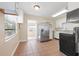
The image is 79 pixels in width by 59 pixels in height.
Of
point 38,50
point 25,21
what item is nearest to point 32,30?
point 25,21

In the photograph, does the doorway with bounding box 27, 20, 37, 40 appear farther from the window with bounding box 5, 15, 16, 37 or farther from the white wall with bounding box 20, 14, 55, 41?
the window with bounding box 5, 15, 16, 37

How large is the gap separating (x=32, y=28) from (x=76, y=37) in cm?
609

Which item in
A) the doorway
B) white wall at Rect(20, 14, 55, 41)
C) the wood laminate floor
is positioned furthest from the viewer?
the doorway

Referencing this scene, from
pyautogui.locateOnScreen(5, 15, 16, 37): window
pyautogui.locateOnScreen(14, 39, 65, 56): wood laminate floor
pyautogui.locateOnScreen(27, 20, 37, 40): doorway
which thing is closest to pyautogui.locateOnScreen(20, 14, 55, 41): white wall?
pyautogui.locateOnScreen(27, 20, 37, 40): doorway

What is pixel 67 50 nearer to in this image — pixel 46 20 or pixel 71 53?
pixel 71 53

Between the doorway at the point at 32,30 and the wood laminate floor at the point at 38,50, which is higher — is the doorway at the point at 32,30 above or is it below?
above

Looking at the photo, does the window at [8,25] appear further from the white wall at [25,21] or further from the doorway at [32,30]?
the doorway at [32,30]

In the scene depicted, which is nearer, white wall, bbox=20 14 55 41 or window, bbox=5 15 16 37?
window, bbox=5 15 16 37

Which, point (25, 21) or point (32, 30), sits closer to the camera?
point (25, 21)

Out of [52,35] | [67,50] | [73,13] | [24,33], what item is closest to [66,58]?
[67,50]

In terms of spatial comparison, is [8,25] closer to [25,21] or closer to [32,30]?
[25,21]

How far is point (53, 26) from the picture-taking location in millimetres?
7730

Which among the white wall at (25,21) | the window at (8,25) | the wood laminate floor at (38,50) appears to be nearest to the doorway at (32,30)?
the white wall at (25,21)

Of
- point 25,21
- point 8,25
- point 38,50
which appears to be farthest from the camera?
point 25,21
